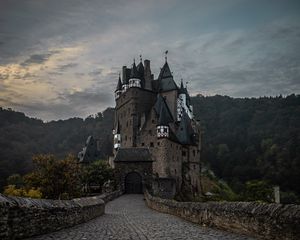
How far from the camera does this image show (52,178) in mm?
35531

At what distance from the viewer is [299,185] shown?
86625 mm

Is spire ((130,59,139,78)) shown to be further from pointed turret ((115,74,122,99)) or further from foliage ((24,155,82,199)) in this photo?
foliage ((24,155,82,199))

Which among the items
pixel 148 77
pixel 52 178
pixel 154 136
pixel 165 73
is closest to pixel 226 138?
pixel 165 73

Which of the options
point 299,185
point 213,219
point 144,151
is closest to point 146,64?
point 144,151

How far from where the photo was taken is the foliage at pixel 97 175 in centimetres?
4603

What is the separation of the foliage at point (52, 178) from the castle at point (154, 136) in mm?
13446

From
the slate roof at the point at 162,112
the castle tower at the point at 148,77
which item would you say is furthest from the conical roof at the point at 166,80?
the slate roof at the point at 162,112

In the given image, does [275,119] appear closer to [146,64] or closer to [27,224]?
[146,64]

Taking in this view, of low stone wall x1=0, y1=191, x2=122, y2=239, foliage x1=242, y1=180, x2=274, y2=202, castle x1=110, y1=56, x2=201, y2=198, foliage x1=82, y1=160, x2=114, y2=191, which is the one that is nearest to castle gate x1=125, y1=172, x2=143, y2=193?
castle x1=110, y1=56, x2=201, y2=198

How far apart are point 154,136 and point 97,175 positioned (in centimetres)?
1737

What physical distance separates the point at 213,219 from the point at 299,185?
83.8 meters

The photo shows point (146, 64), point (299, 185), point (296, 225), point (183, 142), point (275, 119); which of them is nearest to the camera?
point (296, 225)

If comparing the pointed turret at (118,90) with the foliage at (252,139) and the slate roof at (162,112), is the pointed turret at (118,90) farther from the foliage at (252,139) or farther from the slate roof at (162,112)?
the foliage at (252,139)

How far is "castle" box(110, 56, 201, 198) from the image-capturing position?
163ft
